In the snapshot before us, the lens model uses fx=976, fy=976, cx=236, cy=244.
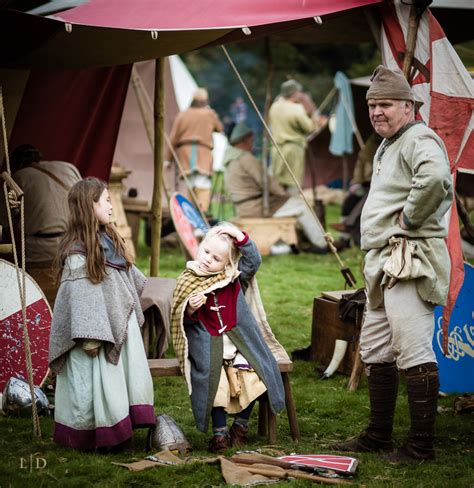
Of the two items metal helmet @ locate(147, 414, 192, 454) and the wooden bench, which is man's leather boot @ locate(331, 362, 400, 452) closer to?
the wooden bench

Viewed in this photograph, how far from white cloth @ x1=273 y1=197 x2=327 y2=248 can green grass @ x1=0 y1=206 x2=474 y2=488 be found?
4353 millimetres

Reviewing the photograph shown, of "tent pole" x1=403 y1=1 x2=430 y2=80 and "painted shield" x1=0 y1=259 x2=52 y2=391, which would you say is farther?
"painted shield" x1=0 y1=259 x2=52 y2=391

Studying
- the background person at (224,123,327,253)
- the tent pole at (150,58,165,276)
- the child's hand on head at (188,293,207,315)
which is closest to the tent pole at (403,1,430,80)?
the child's hand on head at (188,293,207,315)

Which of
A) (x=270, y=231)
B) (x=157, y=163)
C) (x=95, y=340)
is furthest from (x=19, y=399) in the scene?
(x=270, y=231)

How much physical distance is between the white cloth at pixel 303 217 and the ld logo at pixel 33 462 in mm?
7492

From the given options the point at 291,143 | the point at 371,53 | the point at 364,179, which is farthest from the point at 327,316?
the point at 371,53

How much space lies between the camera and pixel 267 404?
4797 millimetres

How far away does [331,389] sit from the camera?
5977 millimetres

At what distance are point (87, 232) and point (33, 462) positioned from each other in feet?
3.53

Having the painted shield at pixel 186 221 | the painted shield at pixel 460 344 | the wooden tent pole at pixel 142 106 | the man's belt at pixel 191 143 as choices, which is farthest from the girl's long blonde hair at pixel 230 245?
the man's belt at pixel 191 143

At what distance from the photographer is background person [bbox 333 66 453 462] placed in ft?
13.8

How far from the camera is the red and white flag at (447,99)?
5.12 metres

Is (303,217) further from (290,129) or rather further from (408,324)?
(408,324)

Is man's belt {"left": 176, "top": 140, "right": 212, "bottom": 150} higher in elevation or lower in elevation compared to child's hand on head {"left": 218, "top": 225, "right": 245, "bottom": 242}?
higher
